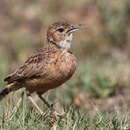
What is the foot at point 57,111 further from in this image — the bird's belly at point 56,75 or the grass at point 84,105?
the bird's belly at point 56,75

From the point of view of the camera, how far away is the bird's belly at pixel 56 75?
8203 millimetres

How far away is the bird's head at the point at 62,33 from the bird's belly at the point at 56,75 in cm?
38

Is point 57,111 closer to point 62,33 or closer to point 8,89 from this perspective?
point 8,89

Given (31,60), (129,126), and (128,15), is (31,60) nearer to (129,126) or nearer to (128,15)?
(129,126)

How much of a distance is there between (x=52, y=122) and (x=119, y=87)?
4752 millimetres

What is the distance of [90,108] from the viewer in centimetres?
1011

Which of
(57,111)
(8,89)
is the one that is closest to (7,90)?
(8,89)

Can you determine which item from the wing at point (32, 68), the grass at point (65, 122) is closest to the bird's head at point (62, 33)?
the wing at point (32, 68)

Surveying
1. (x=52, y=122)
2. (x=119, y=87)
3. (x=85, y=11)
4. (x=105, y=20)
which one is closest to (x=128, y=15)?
(x=105, y=20)

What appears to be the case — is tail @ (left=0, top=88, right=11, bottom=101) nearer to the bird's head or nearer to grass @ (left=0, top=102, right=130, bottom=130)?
the bird's head

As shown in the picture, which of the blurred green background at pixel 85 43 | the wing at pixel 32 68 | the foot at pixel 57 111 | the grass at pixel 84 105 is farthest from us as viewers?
the blurred green background at pixel 85 43

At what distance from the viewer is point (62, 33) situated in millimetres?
8906

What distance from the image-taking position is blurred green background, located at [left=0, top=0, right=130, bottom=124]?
11.3 metres

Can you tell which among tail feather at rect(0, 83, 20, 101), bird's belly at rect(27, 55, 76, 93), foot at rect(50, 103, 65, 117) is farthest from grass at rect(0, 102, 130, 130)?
tail feather at rect(0, 83, 20, 101)
